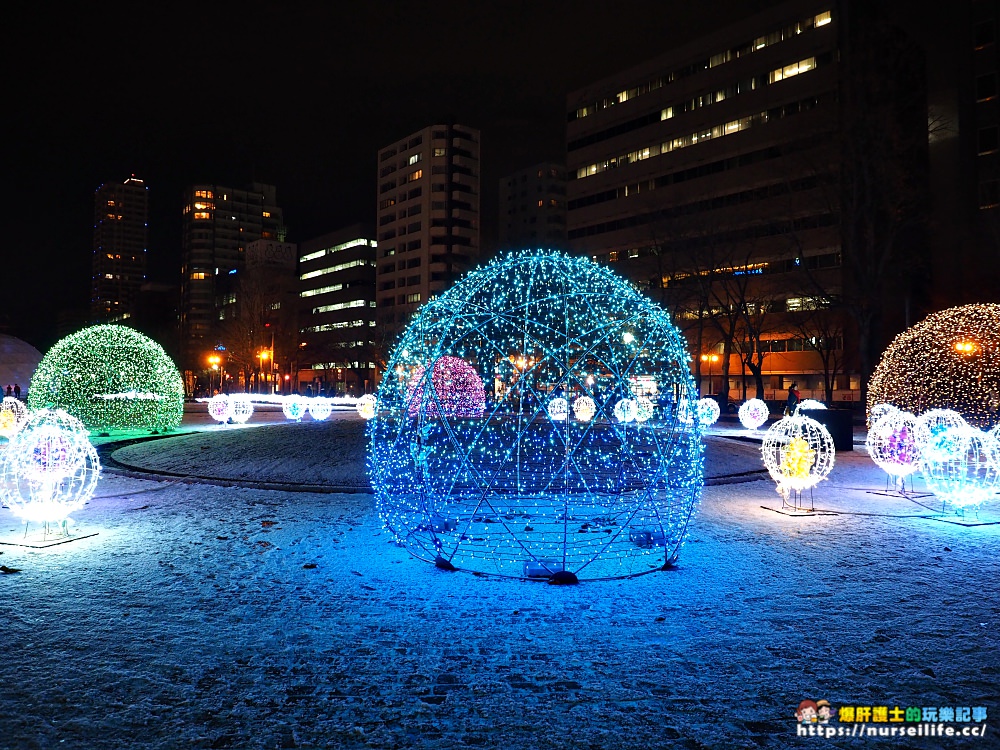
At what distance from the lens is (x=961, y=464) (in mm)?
9688

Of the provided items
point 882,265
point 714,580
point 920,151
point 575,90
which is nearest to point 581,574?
point 714,580

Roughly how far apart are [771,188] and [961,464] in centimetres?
4970

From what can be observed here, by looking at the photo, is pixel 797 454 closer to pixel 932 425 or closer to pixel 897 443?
pixel 932 425

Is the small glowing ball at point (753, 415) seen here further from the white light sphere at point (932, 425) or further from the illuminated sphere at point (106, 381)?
the illuminated sphere at point (106, 381)

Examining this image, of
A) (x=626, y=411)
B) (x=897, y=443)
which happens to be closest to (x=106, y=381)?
(x=626, y=411)

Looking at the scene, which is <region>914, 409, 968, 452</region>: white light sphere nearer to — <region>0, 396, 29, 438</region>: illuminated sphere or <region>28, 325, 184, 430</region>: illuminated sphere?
<region>28, 325, 184, 430</region>: illuminated sphere

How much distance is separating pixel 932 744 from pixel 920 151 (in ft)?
→ 190

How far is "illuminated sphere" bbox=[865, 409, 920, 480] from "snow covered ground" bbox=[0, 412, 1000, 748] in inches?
123

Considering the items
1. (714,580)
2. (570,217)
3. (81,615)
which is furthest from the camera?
(570,217)

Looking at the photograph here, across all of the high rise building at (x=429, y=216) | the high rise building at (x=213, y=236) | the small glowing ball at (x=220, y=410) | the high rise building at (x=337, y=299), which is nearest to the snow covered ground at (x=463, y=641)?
the small glowing ball at (x=220, y=410)

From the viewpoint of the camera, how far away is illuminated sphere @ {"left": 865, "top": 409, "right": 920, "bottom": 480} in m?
11.9

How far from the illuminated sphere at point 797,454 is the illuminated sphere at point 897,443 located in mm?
1500

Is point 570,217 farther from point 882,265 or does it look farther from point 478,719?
point 478,719

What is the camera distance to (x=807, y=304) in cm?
4966
